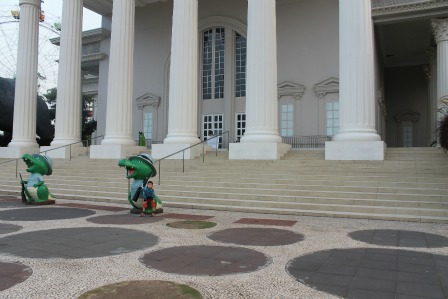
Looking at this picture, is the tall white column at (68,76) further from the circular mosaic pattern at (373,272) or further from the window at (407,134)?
the window at (407,134)

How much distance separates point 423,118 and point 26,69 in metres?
30.0

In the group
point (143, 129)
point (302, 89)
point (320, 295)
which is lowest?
point (320, 295)

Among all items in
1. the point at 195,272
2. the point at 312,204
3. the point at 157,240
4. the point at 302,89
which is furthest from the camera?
the point at 302,89

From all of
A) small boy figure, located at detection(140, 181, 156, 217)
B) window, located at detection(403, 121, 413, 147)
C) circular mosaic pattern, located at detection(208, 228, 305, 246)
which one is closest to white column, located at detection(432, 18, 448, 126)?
window, located at detection(403, 121, 413, 147)

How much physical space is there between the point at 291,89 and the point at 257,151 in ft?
29.1

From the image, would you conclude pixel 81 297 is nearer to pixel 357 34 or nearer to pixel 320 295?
pixel 320 295

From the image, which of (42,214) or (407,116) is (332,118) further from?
(42,214)

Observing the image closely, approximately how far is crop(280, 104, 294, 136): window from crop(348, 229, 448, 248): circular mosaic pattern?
16.0m

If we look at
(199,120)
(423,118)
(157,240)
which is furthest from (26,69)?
(423,118)

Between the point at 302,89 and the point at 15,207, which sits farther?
the point at 302,89

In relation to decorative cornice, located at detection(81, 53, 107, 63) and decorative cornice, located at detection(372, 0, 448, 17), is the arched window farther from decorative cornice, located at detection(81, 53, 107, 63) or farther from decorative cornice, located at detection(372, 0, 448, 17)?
decorative cornice, located at detection(81, 53, 107, 63)

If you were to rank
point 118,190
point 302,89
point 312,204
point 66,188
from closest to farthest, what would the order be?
point 312,204 → point 118,190 → point 66,188 → point 302,89

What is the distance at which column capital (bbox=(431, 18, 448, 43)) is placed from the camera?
20.7 m

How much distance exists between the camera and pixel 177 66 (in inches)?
746
